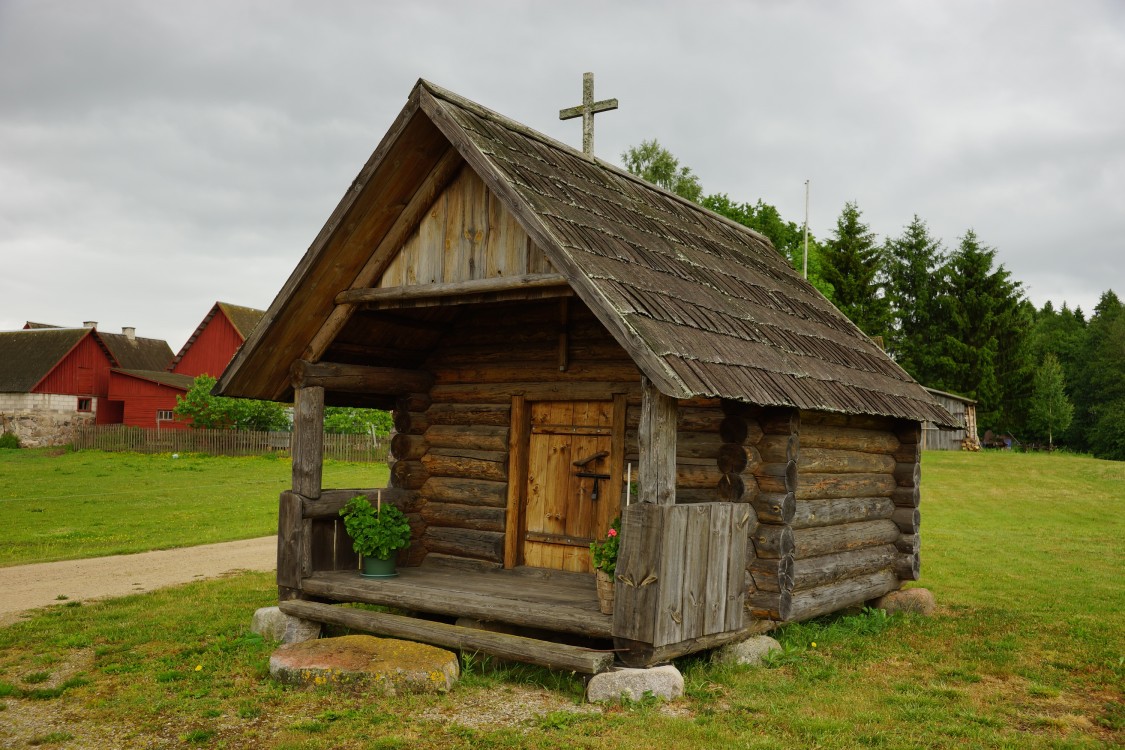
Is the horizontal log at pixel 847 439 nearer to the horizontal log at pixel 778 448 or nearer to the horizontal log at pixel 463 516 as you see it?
the horizontal log at pixel 778 448

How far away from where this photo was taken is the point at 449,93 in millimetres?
8812

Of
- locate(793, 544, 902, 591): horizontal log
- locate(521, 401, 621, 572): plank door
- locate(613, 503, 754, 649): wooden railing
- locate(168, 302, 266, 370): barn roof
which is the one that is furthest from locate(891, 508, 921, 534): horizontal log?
locate(168, 302, 266, 370): barn roof

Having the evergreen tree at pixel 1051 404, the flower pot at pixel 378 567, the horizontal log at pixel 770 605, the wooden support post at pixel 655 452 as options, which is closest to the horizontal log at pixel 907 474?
the horizontal log at pixel 770 605

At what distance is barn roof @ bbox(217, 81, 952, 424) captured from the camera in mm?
7449

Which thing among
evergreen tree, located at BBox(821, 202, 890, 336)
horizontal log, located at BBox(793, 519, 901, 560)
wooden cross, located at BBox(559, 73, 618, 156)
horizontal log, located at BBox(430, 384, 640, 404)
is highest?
evergreen tree, located at BBox(821, 202, 890, 336)

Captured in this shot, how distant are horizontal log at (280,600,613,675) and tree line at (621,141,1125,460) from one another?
39705 millimetres

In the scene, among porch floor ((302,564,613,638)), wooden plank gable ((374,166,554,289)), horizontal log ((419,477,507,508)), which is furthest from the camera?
horizontal log ((419,477,507,508))

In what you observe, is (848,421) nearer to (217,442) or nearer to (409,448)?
(409,448)

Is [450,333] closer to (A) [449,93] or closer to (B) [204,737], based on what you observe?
(A) [449,93]

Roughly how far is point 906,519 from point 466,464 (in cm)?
561

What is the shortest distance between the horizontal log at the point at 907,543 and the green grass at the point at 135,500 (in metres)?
12.0

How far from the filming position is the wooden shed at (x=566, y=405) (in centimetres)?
761

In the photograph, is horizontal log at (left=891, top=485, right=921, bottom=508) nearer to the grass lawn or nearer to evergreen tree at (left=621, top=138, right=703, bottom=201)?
→ the grass lawn

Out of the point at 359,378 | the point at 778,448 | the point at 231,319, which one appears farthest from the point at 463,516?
the point at 231,319
